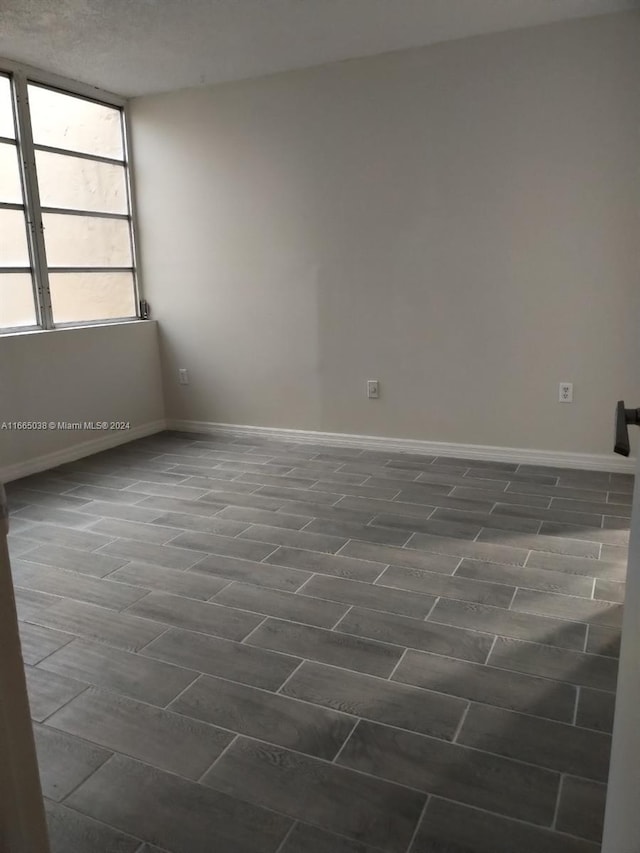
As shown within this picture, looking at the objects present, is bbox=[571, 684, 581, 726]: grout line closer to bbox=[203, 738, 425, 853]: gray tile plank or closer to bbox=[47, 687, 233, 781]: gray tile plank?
bbox=[203, 738, 425, 853]: gray tile plank

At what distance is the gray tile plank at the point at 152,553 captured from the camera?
2.73m

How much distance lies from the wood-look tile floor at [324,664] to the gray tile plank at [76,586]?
0.04 feet

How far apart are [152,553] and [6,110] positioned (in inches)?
112

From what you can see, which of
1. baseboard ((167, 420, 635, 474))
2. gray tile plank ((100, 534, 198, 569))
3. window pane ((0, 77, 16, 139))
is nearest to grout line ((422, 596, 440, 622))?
gray tile plank ((100, 534, 198, 569))

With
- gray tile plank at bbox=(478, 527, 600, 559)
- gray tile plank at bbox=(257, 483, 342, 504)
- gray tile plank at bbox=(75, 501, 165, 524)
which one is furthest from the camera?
gray tile plank at bbox=(257, 483, 342, 504)

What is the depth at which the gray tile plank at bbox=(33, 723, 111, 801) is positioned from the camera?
1.53m

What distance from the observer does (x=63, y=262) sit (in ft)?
14.4

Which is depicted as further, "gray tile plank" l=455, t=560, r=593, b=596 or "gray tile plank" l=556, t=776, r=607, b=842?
"gray tile plank" l=455, t=560, r=593, b=596

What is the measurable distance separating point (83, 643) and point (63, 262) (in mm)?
2988

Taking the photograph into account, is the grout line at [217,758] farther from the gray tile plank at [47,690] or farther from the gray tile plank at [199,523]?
the gray tile plank at [199,523]

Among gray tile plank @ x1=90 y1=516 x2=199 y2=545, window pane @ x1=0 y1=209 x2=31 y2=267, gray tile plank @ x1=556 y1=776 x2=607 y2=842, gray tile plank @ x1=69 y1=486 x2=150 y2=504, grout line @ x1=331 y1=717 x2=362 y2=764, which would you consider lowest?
gray tile plank @ x1=556 y1=776 x2=607 y2=842

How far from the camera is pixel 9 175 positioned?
397 centimetres

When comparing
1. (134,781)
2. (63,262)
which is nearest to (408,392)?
(63,262)

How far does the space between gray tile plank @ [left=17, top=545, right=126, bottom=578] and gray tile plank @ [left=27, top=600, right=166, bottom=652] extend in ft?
0.92
